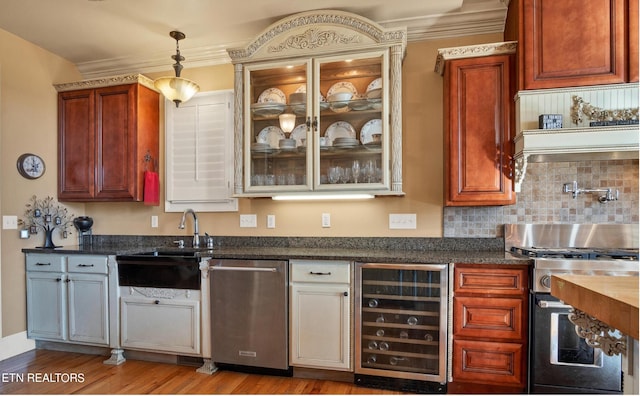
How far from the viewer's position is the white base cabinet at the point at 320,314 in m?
2.32

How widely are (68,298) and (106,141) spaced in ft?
4.45

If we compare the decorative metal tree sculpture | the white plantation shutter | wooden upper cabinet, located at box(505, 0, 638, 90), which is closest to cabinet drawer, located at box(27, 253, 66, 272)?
the decorative metal tree sculpture

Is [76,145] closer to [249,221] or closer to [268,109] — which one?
[249,221]

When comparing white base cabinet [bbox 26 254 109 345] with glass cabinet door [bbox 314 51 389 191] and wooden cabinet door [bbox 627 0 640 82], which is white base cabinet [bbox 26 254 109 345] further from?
wooden cabinet door [bbox 627 0 640 82]

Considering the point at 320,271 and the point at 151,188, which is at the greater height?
the point at 151,188

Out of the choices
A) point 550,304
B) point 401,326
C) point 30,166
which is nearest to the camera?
point 550,304

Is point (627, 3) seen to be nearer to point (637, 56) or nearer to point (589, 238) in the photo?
point (637, 56)

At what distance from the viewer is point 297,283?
2.39 metres

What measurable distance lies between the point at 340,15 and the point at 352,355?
2391 millimetres

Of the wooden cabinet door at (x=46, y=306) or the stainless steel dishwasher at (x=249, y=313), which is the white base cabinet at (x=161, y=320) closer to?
the stainless steel dishwasher at (x=249, y=313)

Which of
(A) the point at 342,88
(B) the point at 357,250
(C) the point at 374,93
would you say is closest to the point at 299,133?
(A) the point at 342,88

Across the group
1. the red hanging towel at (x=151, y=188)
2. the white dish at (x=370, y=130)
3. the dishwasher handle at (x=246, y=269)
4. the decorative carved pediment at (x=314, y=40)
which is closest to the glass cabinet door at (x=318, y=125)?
the white dish at (x=370, y=130)

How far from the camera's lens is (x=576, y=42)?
217cm

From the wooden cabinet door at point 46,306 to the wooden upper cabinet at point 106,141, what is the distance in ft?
2.42
